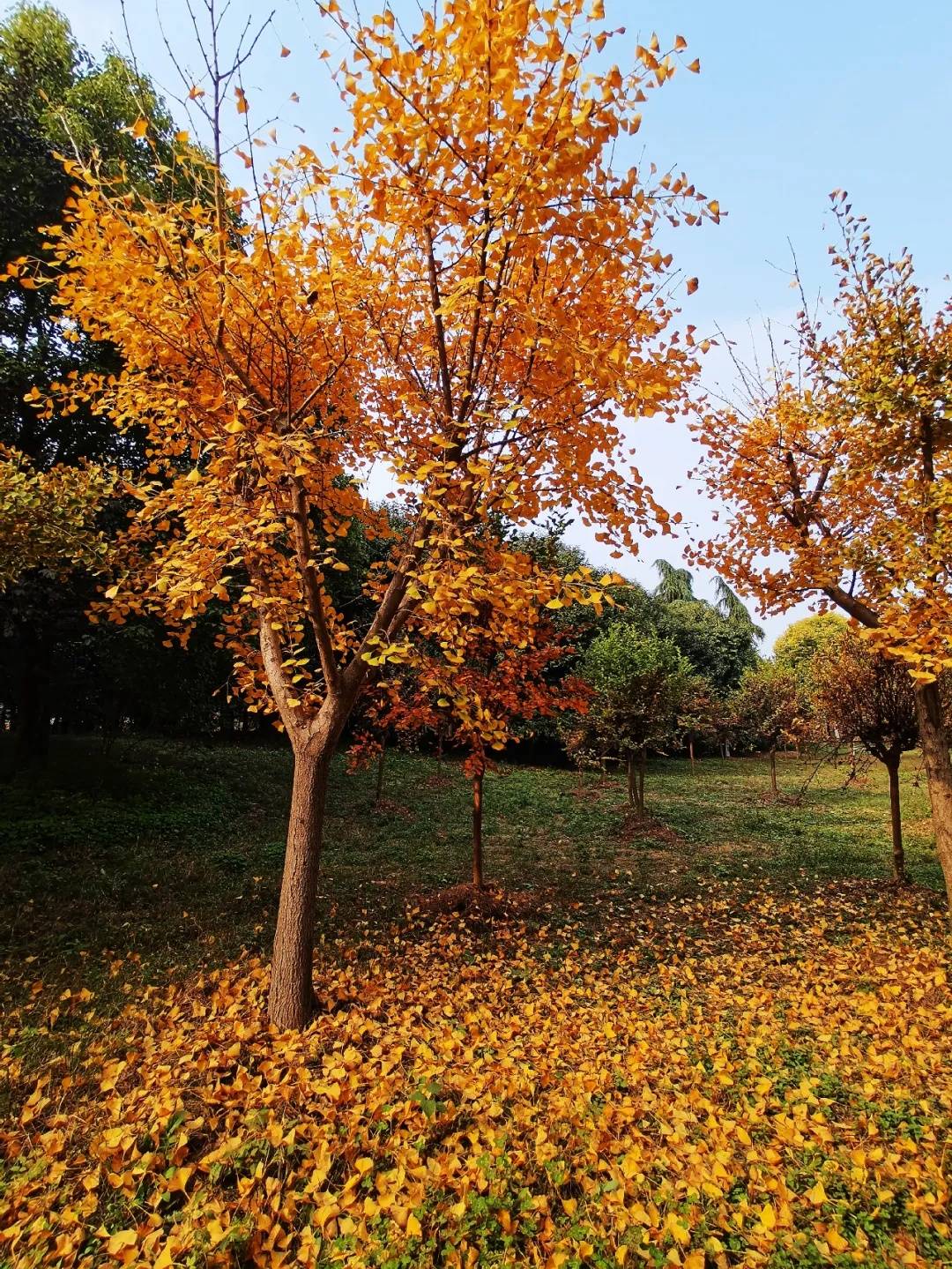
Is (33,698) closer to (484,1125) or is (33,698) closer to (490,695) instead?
(490,695)

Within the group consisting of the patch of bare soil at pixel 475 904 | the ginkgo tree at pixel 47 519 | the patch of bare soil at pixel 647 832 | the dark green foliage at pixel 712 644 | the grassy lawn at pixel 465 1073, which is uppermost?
the dark green foliage at pixel 712 644

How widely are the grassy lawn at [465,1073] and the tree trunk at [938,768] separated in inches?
44.3

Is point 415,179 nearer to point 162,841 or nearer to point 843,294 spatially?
point 843,294

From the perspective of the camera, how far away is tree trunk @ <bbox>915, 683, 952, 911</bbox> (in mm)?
6645

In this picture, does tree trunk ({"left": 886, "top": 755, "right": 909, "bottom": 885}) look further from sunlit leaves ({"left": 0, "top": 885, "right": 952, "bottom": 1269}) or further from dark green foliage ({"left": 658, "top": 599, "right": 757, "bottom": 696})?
dark green foliage ({"left": 658, "top": 599, "right": 757, "bottom": 696})

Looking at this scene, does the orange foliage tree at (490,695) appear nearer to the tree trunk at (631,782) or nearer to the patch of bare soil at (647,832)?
the patch of bare soil at (647,832)

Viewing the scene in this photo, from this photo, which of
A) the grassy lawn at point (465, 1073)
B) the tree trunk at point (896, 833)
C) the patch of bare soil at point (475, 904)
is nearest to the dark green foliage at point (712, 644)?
the tree trunk at point (896, 833)

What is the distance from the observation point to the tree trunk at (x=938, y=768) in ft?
21.8

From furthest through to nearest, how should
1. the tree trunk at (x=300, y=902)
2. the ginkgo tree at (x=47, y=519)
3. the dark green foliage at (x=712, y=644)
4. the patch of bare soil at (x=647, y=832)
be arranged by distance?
the dark green foliage at (x=712, y=644), the patch of bare soil at (x=647, y=832), the ginkgo tree at (x=47, y=519), the tree trunk at (x=300, y=902)

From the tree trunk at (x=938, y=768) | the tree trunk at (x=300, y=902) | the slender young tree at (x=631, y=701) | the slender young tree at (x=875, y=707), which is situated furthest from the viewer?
the slender young tree at (x=631, y=701)

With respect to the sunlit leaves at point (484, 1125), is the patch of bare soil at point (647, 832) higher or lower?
lower

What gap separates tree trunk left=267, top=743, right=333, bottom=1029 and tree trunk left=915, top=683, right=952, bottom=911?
6.25 metres

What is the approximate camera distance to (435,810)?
554 inches

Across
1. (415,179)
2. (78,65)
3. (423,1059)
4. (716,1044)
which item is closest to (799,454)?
(415,179)
